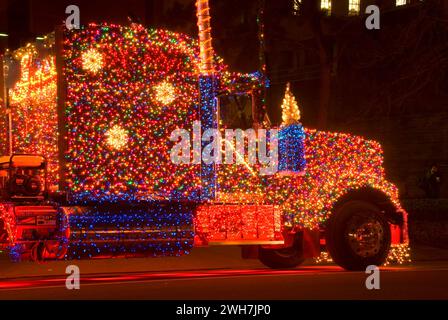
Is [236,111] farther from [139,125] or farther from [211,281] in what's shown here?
[211,281]

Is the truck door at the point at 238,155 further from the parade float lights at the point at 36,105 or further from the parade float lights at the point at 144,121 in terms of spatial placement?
the parade float lights at the point at 36,105

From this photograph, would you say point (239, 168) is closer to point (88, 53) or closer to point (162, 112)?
point (162, 112)

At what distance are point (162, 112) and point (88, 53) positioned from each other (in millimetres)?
1231

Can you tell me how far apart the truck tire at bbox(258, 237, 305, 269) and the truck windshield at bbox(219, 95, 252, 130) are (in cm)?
251

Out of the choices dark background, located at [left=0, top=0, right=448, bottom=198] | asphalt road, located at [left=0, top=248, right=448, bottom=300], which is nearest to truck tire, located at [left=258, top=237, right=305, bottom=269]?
asphalt road, located at [left=0, top=248, right=448, bottom=300]

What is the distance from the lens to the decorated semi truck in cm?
1113

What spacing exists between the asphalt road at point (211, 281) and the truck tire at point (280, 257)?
167mm

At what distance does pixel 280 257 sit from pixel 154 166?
314cm

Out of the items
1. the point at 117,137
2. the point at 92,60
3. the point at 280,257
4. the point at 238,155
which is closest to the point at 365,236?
the point at 280,257

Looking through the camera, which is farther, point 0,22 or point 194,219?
point 0,22

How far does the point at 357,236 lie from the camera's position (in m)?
12.6

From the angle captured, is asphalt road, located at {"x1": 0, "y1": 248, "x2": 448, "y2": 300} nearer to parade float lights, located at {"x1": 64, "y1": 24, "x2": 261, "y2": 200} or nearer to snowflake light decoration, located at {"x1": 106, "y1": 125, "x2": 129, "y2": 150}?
parade float lights, located at {"x1": 64, "y1": 24, "x2": 261, "y2": 200}

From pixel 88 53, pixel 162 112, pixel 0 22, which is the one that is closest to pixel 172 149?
pixel 162 112
